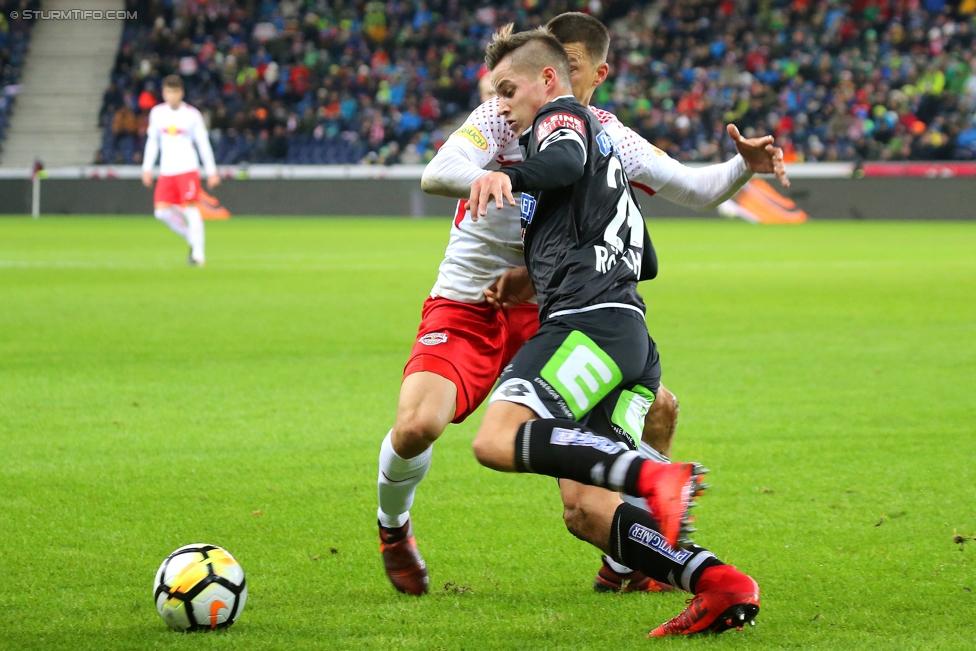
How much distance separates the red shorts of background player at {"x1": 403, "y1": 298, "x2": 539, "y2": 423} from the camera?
4.06 meters

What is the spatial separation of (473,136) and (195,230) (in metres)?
13.1

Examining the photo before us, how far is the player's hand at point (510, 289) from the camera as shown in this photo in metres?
4.08

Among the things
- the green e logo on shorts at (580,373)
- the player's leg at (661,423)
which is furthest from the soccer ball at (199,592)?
the player's leg at (661,423)

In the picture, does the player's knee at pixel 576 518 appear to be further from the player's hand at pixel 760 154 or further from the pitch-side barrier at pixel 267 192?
the pitch-side barrier at pixel 267 192

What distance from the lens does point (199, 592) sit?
3.39 metres

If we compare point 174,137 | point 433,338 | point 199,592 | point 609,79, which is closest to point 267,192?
point 609,79

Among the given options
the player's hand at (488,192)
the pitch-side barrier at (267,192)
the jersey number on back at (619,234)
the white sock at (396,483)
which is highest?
the player's hand at (488,192)

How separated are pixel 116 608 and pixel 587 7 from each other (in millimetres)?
36084

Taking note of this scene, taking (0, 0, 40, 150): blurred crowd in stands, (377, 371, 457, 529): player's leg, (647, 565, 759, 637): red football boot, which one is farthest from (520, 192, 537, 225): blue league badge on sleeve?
(0, 0, 40, 150): blurred crowd in stands

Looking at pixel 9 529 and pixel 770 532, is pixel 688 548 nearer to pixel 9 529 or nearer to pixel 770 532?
pixel 770 532

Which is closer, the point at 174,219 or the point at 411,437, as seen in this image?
A: the point at 411,437

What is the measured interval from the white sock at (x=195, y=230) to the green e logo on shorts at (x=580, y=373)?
13376 mm

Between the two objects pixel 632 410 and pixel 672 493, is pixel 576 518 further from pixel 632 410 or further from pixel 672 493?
pixel 672 493

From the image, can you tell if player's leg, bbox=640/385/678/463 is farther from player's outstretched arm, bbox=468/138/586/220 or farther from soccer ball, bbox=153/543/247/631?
soccer ball, bbox=153/543/247/631
